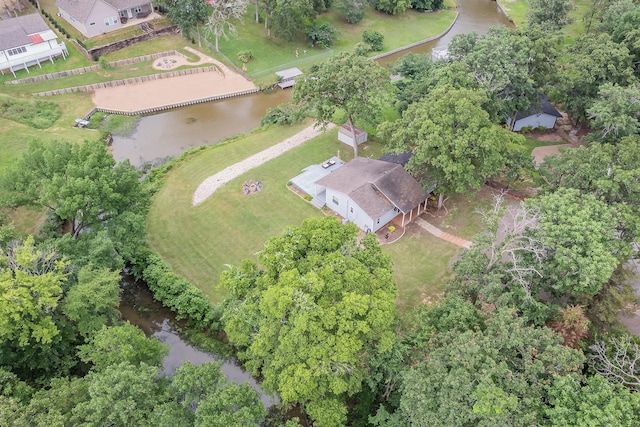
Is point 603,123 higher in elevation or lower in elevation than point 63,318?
higher

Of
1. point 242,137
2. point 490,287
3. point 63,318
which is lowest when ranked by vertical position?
point 242,137

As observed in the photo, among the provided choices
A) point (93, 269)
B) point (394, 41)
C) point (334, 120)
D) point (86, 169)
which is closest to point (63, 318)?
point (93, 269)

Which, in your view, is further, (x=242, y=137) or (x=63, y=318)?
(x=242, y=137)

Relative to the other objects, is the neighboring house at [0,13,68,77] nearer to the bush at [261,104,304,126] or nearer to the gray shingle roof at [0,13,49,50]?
the gray shingle roof at [0,13,49,50]

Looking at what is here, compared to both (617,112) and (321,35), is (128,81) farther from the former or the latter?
(617,112)

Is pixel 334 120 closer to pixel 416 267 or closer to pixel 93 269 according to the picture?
pixel 416 267

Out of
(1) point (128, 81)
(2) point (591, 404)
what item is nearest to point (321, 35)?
(1) point (128, 81)

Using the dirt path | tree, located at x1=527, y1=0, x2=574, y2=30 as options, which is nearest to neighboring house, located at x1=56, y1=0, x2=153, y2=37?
the dirt path

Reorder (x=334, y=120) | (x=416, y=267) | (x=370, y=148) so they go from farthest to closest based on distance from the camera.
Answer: (x=334, y=120) → (x=370, y=148) → (x=416, y=267)
